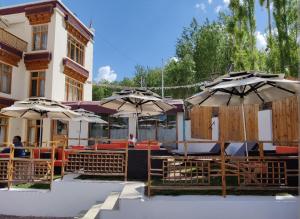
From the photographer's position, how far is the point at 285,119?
9.57 m

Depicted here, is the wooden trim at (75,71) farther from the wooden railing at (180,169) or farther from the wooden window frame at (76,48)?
the wooden railing at (180,169)

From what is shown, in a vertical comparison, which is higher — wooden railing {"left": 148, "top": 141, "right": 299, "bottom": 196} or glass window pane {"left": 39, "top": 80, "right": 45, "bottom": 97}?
glass window pane {"left": 39, "top": 80, "right": 45, "bottom": 97}

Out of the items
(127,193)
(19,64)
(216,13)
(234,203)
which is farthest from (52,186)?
(216,13)

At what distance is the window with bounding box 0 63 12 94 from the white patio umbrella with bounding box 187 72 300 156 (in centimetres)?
1422

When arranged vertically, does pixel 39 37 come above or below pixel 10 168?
above

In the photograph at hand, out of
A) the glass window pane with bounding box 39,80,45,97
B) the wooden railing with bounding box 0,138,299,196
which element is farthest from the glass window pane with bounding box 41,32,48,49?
the wooden railing with bounding box 0,138,299,196

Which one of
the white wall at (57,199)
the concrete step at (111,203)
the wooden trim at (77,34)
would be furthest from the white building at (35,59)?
the concrete step at (111,203)

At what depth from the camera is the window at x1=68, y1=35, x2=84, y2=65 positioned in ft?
71.1

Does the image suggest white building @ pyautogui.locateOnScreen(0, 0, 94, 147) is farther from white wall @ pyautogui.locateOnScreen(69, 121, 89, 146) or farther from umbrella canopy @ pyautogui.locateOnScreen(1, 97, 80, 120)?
umbrella canopy @ pyautogui.locateOnScreen(1, 97, 80, 120)

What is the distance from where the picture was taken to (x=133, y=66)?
49.9 metres

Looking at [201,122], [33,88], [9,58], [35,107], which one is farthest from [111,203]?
[33,88]

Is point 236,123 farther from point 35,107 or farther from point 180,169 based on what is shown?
point 35,107

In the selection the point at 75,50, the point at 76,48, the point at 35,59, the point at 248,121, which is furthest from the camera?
the point at 76,48

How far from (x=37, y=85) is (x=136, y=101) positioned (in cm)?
1138
